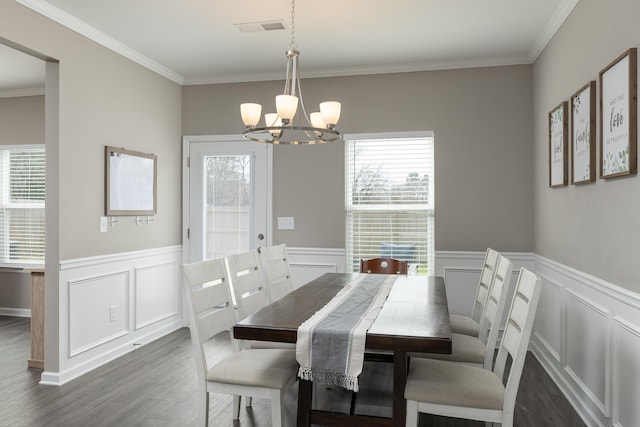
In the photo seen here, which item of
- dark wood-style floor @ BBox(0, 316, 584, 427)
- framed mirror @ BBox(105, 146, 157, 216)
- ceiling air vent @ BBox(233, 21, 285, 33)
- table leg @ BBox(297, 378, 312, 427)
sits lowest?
dark wood-style floor @ BBox(0, 316, 584, 427)

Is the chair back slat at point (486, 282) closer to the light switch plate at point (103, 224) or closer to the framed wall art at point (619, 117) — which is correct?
the framed wall art at point (619, 117)

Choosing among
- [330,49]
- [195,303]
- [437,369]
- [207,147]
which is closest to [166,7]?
[330,49]

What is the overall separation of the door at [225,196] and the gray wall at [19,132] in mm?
1902

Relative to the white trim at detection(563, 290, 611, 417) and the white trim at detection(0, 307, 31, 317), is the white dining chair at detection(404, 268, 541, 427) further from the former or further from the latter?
the white trim at detection(0, 307, 31, 317)

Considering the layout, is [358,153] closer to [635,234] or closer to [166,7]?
[166,7]

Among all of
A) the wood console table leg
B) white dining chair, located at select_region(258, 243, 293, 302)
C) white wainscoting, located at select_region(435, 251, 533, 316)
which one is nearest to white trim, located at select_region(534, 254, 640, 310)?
white wainscoting, located at select_region(435, 251, 533, 316)

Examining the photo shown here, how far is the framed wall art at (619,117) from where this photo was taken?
2.23m

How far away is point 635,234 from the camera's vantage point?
7.32 ft

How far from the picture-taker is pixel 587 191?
2900 millimetres

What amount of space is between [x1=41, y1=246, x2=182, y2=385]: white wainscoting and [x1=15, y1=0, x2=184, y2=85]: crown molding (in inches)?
68.9

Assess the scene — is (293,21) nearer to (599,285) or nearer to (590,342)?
(599,285)

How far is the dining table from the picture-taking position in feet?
6.44

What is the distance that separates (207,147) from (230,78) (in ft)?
2.48

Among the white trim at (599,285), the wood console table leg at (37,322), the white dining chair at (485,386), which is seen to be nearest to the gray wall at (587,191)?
the white trim at (599,285)
